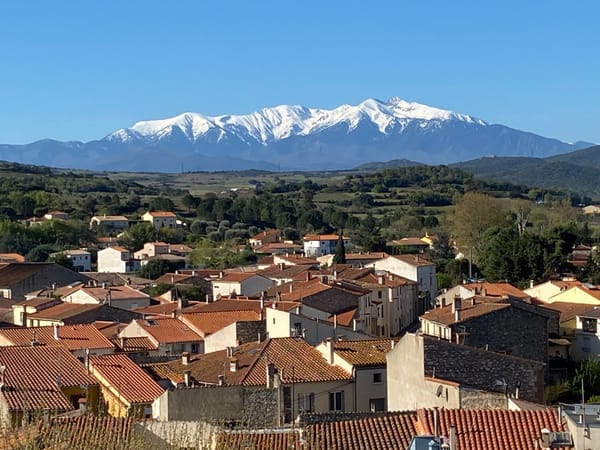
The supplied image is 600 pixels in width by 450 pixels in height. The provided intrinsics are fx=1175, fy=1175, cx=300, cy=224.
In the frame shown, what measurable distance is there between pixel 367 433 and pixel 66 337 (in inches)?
695

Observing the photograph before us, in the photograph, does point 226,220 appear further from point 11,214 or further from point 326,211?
point 11,214

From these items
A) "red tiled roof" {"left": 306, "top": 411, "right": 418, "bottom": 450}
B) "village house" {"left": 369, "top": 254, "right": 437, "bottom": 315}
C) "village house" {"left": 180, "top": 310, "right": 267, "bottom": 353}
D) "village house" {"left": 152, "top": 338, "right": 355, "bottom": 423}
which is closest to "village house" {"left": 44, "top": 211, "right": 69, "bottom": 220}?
"village house" {"left": 369, "top": 254, "right": 437, "bottom": 315}

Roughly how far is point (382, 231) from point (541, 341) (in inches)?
2969

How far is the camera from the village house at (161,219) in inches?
4469

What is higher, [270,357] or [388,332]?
[270,357]

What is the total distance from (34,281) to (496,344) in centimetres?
3651

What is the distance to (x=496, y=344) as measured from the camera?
30578 millimetres

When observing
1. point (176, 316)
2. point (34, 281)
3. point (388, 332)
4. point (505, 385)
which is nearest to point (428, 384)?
point (505, 385)

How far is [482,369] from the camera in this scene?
2258 centimetres

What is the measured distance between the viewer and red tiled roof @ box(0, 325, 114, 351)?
3072cm

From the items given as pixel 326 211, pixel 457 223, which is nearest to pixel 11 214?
pixel 326 211

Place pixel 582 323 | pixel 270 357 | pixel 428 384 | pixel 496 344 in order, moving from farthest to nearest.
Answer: pixel 582 323
pixel 496 344
pixel 270 357
pixel 428 384

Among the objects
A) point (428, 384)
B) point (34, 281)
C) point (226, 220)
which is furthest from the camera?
point (226, 220)

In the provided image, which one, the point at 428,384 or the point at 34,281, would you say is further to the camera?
the point at 34,281
